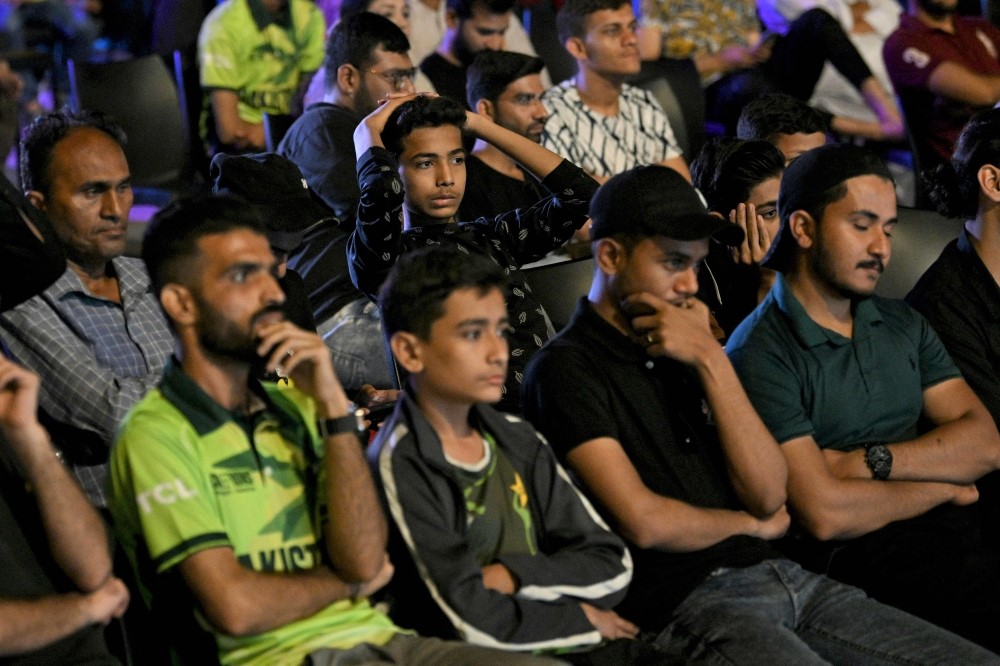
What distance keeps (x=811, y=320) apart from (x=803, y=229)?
21cm

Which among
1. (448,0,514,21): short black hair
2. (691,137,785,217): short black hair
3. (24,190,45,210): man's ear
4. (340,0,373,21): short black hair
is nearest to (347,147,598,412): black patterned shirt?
(691,137,785,217): short black hair

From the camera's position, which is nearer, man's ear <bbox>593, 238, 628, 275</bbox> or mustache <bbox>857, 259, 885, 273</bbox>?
man's ear <bbox>593, 238, 628, 275</bbox>

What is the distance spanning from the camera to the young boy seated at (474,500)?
211cm

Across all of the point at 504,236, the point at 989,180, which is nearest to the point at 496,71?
the point at 504,236

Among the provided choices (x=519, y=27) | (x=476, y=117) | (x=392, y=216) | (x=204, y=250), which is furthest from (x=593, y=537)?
(x=519, y=27)

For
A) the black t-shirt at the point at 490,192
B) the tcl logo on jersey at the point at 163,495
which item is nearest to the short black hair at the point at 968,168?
the black t-shirt at the point at 490,192

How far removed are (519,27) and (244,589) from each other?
14.5 ft

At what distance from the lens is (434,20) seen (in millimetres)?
5949

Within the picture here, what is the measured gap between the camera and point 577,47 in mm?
5129

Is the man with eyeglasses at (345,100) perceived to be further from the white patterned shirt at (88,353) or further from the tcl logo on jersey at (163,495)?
the tcl logo on jersey at (163,495)

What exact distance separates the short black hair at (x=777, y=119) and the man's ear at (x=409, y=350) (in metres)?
1.98

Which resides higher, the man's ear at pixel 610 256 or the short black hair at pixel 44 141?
the short black hair at pixel 44 141

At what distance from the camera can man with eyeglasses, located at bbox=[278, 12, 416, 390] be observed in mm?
3412

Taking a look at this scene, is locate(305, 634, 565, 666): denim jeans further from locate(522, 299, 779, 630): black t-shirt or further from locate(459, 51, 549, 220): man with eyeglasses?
locate(459, 51, 549, 220): man with eyeglasses
